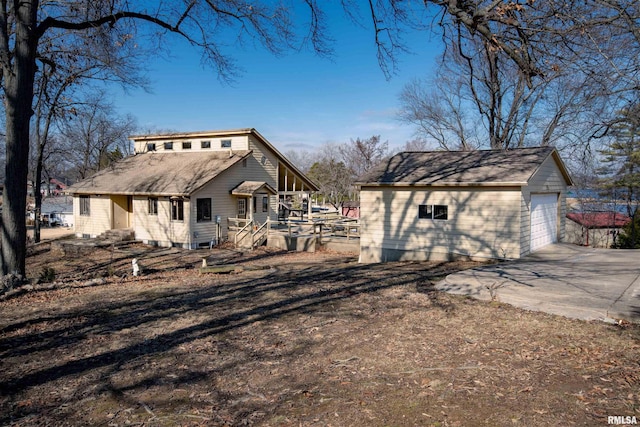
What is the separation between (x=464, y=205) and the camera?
15.4 meters

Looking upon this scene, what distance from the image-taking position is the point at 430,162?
1747cm

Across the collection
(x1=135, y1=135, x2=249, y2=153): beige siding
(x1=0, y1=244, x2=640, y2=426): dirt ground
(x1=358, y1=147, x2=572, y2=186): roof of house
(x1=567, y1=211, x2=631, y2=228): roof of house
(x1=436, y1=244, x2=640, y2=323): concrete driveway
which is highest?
(x1=135, y1=135, x2=249, y2=153): beige siding

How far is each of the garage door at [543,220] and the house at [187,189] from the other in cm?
1399

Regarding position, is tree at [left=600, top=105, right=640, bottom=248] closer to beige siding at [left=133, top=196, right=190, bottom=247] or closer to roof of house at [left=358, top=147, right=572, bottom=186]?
roof of house at [left=358, top=147, right=572, bottom=186]

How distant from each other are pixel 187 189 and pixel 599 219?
27.1 meters

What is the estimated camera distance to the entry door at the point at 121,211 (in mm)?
25750

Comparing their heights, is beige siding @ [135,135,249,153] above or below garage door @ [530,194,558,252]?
above

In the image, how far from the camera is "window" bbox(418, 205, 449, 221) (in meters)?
15.9

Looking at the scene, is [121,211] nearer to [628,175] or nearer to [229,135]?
[229,135]

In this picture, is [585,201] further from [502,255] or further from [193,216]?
[193,216]

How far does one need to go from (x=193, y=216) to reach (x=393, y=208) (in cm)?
1114

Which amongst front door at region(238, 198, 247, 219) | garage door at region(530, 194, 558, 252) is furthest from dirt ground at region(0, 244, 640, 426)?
front door at region(238, 198, 247, 219)

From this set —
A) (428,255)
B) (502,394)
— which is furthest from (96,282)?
(428,255)

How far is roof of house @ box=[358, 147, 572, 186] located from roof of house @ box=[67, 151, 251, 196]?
9837 millimetres
